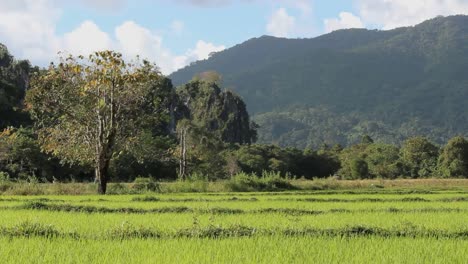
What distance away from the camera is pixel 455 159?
5647 centimetres

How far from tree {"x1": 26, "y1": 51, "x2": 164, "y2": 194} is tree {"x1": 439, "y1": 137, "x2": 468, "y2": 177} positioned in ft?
131

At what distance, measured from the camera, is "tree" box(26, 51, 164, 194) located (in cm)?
2367

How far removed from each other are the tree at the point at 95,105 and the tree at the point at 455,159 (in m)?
39.9

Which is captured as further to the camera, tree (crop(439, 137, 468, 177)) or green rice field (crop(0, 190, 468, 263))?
tree (crop(439, 137, 468, 177))

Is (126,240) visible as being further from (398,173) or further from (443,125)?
(443,125)

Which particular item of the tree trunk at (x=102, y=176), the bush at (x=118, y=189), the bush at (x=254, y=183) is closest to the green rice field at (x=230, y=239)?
the tree trunk at (x=102, y=176)

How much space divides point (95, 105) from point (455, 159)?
42.6 m

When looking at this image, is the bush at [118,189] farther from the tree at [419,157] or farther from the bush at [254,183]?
the tree at [419,157]

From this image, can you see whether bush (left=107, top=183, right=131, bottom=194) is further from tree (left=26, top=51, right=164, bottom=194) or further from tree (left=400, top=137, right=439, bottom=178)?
tree (left=400, top=137, right=439, bottom=178)

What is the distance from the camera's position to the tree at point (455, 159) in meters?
56.4

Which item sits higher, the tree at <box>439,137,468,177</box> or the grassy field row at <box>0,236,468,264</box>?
the tree at <box>439,137,468,177</box>

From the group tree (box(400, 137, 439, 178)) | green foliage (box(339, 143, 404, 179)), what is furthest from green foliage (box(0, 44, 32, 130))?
tree (box(400, 137, 439, 178))

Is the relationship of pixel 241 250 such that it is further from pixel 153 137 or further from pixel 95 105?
pixel 153 137

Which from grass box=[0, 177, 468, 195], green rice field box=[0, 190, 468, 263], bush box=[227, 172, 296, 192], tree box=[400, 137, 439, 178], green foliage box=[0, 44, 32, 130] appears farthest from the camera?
tree box=[400, 137, 439, 178]
